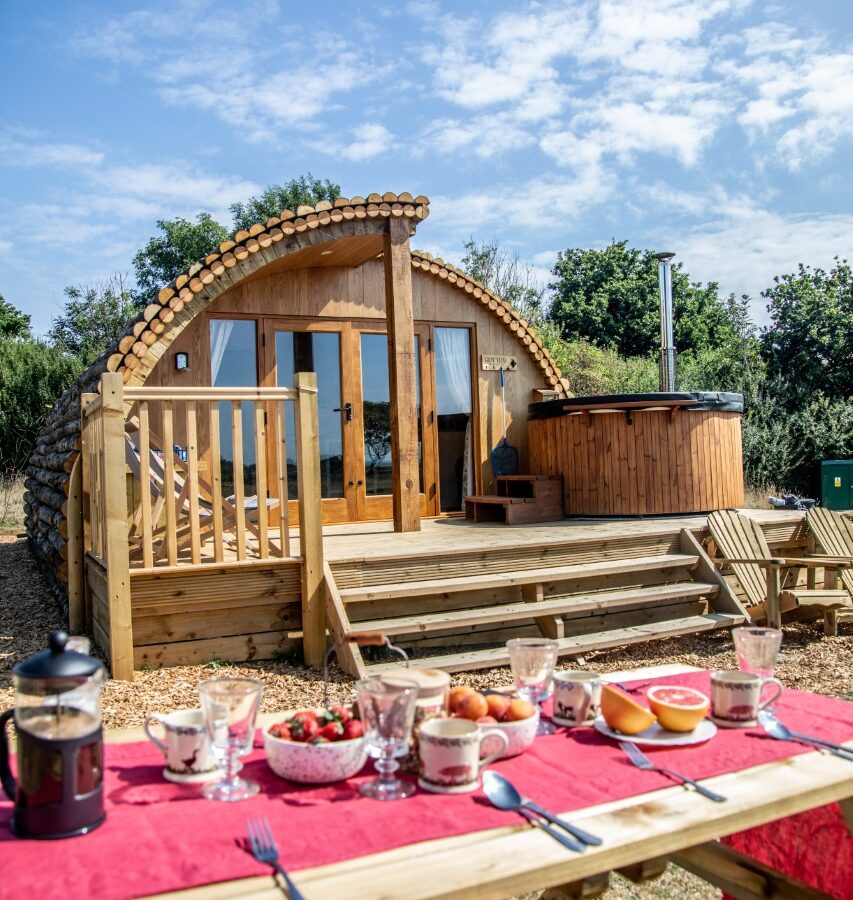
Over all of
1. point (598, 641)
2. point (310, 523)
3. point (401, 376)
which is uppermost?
point (401, 376)

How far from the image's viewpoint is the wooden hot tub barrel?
7.99 metres

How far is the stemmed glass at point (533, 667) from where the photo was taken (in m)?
2.09

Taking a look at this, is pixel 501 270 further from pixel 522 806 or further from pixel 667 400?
pixel 522 806

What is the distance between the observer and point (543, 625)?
5801 mm

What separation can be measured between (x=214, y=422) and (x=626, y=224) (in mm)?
30919

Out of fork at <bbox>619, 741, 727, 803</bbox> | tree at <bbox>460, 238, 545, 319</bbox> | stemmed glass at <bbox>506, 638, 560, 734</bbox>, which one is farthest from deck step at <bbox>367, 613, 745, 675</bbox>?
tree at <bbox>460, 238, 545, 319</bbox>

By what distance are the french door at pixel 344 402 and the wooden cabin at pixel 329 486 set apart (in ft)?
0.07

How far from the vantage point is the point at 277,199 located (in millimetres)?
33438

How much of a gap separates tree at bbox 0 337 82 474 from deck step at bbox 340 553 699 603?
13730 millimetres

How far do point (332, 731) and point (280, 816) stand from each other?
0.21 m

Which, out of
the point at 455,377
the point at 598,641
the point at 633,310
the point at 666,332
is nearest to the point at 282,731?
the point at 598,641

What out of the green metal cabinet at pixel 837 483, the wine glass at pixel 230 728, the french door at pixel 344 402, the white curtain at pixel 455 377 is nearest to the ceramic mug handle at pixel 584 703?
the wine glass at pixel 230 728

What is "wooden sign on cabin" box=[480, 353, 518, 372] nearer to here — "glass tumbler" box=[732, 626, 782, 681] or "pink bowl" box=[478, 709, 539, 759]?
"glass tumbler" box=[732, 626, 782, 681]

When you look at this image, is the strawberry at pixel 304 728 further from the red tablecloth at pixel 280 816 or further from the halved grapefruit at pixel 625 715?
the halved grapefruit at pixel 625 715
